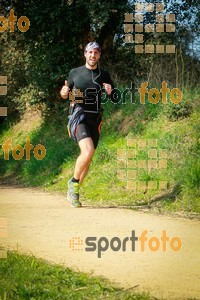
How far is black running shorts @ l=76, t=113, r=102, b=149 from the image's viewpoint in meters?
6.98

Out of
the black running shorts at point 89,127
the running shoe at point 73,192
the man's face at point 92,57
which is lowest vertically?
the running shoe at point 73,192

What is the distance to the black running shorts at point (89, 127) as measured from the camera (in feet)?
22.9

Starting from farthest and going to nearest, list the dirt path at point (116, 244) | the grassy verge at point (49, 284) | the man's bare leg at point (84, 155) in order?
1. the man's bare leg at point (84, 155)
2. the dirt path at point (116, 244)
3. the grassy verge at point (49, 284)

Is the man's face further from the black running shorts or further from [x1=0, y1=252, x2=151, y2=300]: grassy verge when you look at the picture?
[x1=0, y1=252, x2=151, y2=300]: grassy verge

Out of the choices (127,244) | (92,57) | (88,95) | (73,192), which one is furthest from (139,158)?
(127,244)

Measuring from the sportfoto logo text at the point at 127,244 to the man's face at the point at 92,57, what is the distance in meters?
1.86

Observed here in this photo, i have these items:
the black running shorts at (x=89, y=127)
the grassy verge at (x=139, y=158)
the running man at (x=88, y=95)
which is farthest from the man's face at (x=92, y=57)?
the grassy verge at (x=139, y=158)

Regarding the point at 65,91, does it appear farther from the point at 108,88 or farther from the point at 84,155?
the point at 84,155

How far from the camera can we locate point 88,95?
21.2ft

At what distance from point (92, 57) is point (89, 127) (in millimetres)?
1293

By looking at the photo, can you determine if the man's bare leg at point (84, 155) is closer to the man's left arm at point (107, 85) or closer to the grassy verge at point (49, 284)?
the man's left arm at point (107, 85)

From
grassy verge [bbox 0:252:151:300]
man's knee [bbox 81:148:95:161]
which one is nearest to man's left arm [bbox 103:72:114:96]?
man's knee [bbox 81:148:95:161]

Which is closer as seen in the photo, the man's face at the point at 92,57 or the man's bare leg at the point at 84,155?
the man's face at the point at 92,57

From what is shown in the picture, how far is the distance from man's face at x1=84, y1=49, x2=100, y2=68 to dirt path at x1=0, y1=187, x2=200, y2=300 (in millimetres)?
1785
